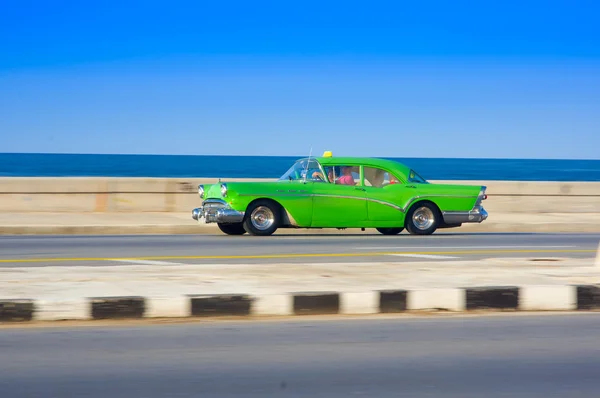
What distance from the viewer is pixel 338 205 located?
1828 cm

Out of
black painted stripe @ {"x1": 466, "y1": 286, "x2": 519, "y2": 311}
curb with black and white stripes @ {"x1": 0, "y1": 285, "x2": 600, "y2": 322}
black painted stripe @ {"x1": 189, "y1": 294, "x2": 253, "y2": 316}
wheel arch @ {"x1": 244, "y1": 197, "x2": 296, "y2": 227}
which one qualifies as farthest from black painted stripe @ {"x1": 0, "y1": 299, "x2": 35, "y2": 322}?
wheel arch @ {"x1": 244, "y1": 197, "x2": 296, "y2": 227}

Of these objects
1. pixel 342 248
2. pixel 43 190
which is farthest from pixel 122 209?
pixel 342 248

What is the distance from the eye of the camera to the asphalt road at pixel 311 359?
5953mm

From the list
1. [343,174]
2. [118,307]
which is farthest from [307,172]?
[118,307]

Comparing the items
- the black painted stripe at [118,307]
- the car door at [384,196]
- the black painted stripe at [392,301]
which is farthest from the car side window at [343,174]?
the black painted stripe at [118,307]

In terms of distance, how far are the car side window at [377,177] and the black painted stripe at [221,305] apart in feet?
33.3

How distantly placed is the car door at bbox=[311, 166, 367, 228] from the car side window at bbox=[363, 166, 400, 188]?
10.6 inches

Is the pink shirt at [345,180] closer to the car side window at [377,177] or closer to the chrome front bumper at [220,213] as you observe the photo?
the car side window at [377,177]

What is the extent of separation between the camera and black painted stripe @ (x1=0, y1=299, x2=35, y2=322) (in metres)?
8.12

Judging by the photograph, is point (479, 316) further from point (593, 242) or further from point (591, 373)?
point (593, 242)

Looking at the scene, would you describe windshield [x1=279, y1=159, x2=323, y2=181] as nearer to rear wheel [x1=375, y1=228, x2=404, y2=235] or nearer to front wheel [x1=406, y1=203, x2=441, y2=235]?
front wheel [x1=406, y1=203, x2=441, y2=235]

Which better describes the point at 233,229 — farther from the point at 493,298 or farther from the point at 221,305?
the point at 221,305

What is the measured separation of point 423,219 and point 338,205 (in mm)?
1796

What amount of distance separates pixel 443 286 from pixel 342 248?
6.29m
